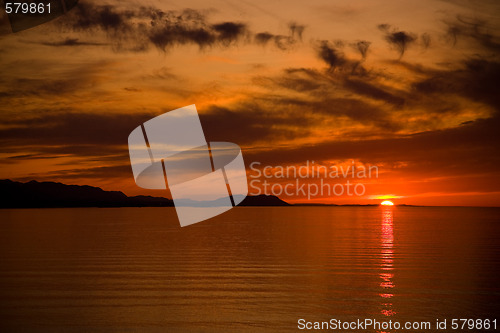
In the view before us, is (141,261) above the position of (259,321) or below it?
below

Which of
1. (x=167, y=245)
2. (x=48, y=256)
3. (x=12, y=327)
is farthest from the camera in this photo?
(x=167, y=245)

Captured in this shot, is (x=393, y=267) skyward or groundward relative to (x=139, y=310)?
groundward

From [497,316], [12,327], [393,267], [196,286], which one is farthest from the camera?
[393,267]

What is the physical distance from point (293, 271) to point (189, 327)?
37.3 ft

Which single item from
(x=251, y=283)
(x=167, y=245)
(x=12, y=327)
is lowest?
(x=167, y=245)

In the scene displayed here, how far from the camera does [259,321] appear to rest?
52.2 ft

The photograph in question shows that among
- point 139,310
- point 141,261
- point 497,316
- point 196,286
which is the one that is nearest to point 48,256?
point 141,261

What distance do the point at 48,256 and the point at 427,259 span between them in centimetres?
2403

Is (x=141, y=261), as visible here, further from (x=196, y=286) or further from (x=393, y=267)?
(x=393, y=267)

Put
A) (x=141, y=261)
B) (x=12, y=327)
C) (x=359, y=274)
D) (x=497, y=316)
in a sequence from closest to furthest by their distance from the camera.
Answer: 1. (x=12, y=327)
2. (x=497, y=316)
3. (x=359, y=274)
4. (x=141, y=261)

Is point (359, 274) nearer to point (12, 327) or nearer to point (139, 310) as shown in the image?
point (139, 310)

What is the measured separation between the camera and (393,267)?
1102 inches

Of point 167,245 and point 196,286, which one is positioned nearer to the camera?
point 196,286

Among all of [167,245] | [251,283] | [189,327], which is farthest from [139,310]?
[167,245]
